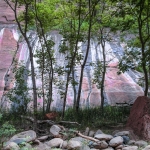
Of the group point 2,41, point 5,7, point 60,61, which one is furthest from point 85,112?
point 5,7

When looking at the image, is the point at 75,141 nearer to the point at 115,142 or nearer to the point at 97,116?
the point at 115,142

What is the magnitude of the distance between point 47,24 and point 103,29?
178 cm

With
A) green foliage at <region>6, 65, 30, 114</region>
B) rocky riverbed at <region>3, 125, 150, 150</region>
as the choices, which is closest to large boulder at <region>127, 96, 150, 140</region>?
rocky riverbed at <region>3, 125, 150, 150</region>

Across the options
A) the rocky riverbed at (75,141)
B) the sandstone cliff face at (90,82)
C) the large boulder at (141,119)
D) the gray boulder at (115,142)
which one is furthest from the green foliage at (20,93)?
the gray boulder at (115,142)

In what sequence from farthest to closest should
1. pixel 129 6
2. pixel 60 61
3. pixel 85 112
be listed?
pixel 60 61 < pixel 85 112 < pixel 129 6

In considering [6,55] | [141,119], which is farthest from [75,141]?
[6,55]

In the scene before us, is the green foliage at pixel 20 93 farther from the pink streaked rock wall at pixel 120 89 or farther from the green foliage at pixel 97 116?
the pink streaked rock wall at pixel 120 89

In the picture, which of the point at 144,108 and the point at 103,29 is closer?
the point at 144,108

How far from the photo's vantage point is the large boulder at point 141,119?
5406mm

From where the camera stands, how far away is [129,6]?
253 inches

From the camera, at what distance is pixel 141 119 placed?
5566 mm

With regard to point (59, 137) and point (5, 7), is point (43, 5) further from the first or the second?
point (5, 7)

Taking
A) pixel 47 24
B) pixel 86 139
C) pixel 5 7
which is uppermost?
pixel 5 7

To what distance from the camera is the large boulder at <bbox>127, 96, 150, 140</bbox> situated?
541 cm
